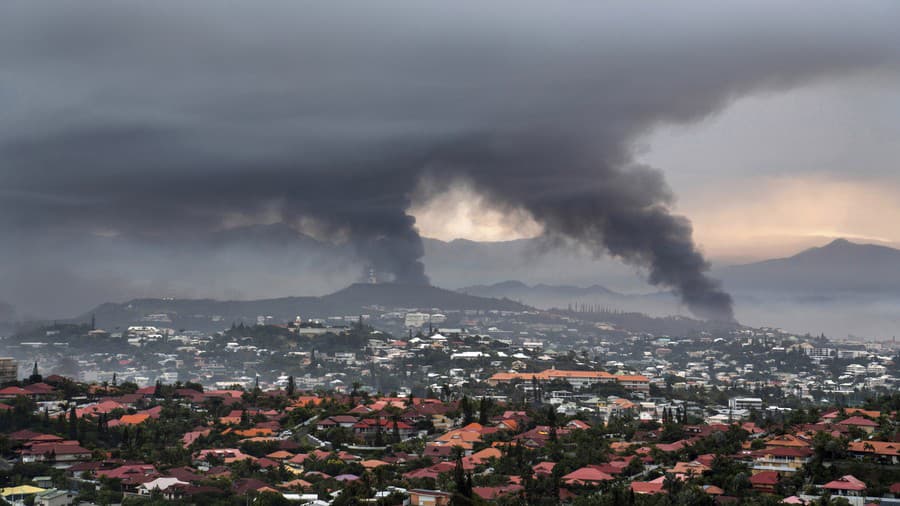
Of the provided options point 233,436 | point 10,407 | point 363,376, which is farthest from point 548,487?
point 363,376

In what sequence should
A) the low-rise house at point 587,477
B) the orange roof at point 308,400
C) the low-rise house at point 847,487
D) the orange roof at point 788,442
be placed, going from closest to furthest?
1. the low-rise house at point 847,487
2. the low-rise house at point 587,477
3. the orange roof at point 788,442
4. the orange roof at point 308,400

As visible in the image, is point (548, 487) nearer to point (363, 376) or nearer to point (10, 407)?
point (10, 407)

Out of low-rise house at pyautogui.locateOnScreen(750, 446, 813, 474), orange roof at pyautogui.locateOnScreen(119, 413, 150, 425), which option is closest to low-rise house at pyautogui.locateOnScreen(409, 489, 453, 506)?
low-rise house at pyautogui.locateOnScreen(750, 446, 813, 474)

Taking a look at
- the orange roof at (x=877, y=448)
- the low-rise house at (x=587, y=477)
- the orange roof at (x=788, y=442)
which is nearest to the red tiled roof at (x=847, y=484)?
the orange roof at (x=877, y=448)

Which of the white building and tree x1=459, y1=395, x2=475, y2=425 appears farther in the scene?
the white building

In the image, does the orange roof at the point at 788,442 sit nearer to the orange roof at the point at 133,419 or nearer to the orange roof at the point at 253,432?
the orange roof at the point at 253,432

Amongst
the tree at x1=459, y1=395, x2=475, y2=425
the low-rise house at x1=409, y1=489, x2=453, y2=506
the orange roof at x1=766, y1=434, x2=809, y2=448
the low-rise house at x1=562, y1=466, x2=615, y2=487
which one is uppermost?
the orange roof at x1=766, y1=434, x2=809, y2=448

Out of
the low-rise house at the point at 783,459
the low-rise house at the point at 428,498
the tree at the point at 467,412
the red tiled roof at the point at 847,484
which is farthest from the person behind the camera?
the tree at the point at 467,412

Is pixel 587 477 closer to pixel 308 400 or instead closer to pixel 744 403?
pixel 308 400

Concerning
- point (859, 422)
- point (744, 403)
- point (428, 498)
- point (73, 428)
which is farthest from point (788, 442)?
point (744, 403)

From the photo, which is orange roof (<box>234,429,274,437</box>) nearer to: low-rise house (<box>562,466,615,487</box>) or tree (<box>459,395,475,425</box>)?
tree (<box>459,395,475,425</box>)

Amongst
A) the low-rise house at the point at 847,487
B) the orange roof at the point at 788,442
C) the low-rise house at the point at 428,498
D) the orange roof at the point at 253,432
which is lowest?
the low-rise house at the point at 428,498
